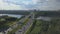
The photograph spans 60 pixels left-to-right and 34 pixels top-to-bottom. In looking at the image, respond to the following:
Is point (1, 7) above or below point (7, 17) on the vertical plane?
above

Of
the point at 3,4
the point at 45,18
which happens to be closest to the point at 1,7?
the point at 3,4

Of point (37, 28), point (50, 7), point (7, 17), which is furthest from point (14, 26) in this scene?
point (50, 7)

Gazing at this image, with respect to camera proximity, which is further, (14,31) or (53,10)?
(53,10)

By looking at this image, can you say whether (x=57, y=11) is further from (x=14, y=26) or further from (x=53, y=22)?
(x=14, y=26)

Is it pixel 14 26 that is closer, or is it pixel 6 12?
pixel 14 26

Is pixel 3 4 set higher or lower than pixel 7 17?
higher

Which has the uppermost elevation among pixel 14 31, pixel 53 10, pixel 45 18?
pixel 53 10

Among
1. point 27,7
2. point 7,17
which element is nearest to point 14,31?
point 7,17

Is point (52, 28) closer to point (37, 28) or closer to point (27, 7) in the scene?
point (37, 28)
